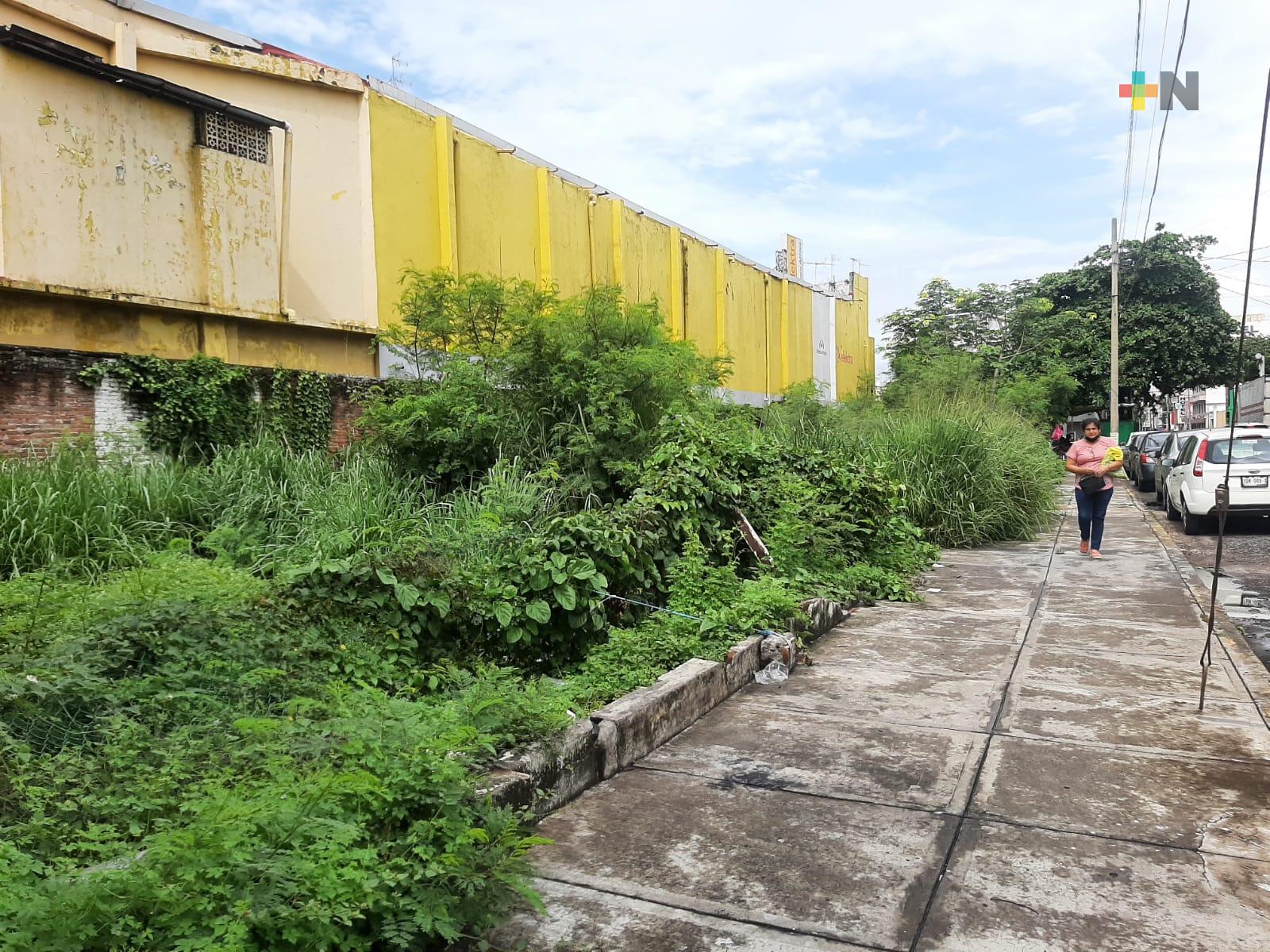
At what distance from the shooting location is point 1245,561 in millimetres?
10828

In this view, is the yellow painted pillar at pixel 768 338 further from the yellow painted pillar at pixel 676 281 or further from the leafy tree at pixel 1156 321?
the leafy tree at pixel 1156 321

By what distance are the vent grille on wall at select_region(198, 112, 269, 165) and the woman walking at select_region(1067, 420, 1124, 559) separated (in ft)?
33.6

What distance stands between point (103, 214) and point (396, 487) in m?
4.78

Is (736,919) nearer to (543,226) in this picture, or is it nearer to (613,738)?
(613,738)

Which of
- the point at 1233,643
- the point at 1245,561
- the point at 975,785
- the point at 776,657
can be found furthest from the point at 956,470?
the point at 975,785

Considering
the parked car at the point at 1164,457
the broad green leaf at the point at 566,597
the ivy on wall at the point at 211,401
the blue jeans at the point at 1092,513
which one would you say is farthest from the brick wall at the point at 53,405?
the parked car at the point at 1164,457

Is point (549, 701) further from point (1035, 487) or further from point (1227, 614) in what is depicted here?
point (1035, 487)

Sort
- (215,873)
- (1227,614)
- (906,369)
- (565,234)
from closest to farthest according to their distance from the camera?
1. (215,873)
2. (1227,614)
3. (565,234)
4. (906,369)

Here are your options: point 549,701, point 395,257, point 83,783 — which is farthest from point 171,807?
point 395,257

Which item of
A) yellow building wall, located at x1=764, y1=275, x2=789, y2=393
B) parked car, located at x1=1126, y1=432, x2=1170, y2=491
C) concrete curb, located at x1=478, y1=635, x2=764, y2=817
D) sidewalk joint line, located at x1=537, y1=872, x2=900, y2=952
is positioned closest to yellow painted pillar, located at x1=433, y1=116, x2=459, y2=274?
concrete curb, located at x1=478, y1=635, x2=764, y2=817

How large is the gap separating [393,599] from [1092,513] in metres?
8.95

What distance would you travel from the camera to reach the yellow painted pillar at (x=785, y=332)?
2770 cm

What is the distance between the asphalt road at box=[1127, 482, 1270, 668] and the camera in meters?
7.48

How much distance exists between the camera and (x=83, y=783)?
9.68 feet
